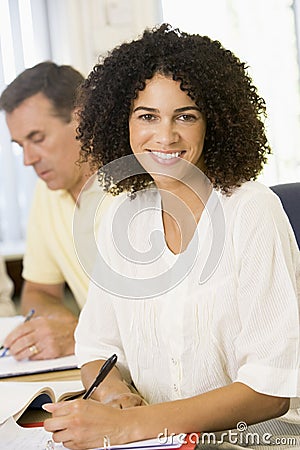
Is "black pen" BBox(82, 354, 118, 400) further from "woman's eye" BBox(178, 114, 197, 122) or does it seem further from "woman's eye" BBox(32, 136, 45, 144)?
"woman's eye" BBox(32, 136, 45, 144)

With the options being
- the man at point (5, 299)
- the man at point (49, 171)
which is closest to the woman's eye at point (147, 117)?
the man at point (49, 171)

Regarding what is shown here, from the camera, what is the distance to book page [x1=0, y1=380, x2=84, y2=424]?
1403 mm

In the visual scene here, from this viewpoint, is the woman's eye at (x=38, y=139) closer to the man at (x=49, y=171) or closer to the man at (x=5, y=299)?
the man at (x=49, y=171)

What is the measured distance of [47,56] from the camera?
4.00 metres

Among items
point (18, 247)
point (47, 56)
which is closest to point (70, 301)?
point (18, 247)

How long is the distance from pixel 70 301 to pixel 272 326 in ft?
8.56

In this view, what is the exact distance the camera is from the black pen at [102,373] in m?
1.43

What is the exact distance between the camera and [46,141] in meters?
2.50

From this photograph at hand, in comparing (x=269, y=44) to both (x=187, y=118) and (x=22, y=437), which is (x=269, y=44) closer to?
(x=187, y=118)

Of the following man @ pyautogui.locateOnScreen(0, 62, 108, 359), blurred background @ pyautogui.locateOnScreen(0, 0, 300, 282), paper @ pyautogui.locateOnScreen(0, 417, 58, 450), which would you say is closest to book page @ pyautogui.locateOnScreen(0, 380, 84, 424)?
paper @ pyautogui.locateOnScreen(0, 417, 58, 450)

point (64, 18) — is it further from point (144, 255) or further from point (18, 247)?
point (144, 255)

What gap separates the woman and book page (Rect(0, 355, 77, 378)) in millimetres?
161

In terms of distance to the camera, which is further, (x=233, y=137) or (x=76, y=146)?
(x=76, y=146)

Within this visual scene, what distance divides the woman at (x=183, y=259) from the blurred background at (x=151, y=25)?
2.32 metres
